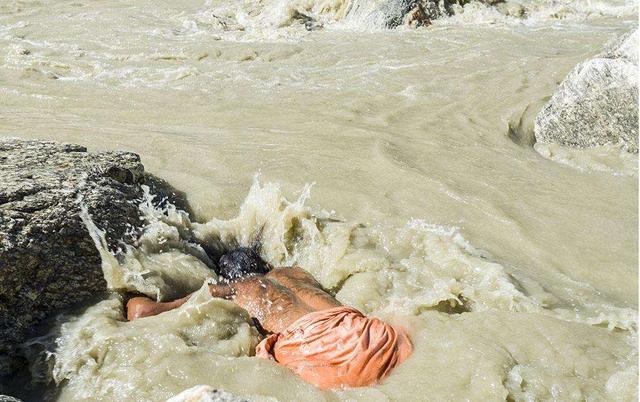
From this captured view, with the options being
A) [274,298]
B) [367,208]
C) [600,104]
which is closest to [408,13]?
[600,104]

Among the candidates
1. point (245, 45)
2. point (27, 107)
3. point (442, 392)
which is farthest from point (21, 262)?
point (245, 45)

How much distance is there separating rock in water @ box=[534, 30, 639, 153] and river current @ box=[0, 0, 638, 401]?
16 centimetres

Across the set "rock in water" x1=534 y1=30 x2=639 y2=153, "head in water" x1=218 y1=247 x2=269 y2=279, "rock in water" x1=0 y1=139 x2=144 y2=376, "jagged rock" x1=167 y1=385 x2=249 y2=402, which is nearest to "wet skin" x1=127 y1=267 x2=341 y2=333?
"head in water" x1=218 y1=247 x2=269 y2=279

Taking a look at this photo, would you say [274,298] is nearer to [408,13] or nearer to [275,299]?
[275,299]

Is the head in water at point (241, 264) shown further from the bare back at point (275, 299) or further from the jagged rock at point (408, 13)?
the jagged rock at point (408, 13)

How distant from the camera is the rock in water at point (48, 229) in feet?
7.85

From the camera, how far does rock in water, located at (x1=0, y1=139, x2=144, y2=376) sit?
2.39 meters

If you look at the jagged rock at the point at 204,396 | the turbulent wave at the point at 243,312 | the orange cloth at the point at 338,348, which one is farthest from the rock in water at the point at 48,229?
the jagged rock at the point at 204,396

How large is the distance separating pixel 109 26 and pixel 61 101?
178 inches

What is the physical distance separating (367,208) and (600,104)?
7.97 feet

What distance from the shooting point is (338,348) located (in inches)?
96.7

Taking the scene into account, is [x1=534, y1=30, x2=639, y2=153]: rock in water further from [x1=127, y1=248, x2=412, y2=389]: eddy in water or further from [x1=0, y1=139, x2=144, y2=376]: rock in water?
[x1=0, y1=139, x2=144, y2=376]: rock in water

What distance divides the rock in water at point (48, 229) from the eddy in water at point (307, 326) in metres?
0.34

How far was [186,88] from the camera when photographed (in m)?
6.63
